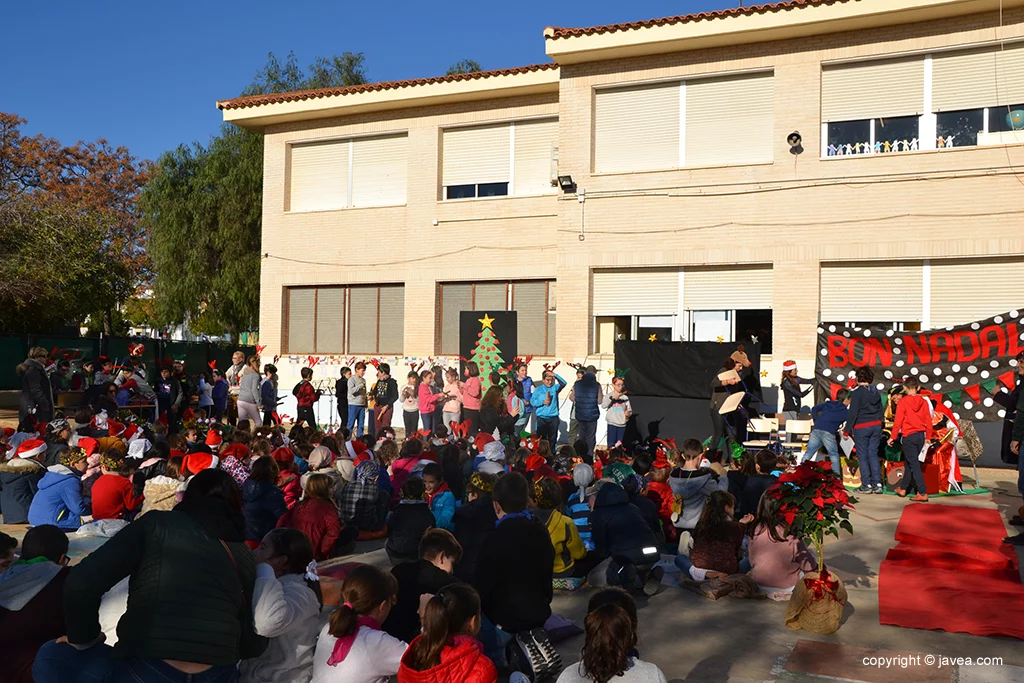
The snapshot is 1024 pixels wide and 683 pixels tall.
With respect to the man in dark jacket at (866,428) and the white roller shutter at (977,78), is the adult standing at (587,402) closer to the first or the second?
the man in dark jacket at (866,428)

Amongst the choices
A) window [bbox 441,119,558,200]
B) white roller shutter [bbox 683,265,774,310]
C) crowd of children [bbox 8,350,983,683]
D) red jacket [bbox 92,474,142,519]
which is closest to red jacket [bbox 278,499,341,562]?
crowd of children [bbox 8,350,983,683]

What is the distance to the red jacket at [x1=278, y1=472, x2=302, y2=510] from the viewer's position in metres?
9.59

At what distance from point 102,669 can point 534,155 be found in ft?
59.0

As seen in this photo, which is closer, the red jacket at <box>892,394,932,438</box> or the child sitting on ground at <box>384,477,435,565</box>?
the child sitting on ground at <box>384,477,435,565</box>

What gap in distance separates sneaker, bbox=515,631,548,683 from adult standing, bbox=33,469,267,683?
7.95 feet

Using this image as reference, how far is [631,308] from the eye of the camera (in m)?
18.5

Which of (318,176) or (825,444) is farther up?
(318,176)

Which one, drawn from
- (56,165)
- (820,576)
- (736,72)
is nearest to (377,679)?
(820,576)

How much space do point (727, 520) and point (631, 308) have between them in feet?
35.4

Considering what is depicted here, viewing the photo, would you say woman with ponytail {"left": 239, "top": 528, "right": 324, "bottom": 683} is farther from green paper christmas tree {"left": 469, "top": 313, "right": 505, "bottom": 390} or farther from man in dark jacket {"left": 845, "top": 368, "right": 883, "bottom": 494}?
green paper christmas tree {"left": 469, "top": 313, "right": 505, "bottom": 390}

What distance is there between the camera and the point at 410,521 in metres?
8.07

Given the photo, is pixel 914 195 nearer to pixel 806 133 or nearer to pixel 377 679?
pixel 806 133

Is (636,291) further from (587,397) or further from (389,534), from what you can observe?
(389,534)

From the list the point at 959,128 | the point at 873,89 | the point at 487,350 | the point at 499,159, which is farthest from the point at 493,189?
the point at 959,128
